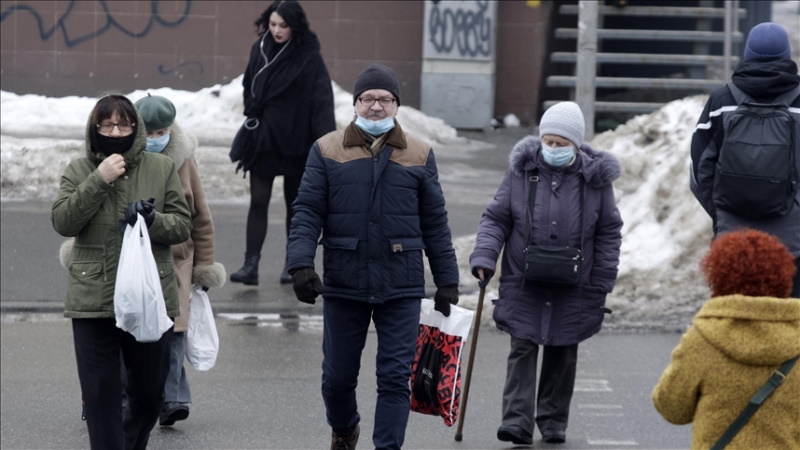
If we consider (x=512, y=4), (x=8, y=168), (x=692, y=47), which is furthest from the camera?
(x=692, y=47)

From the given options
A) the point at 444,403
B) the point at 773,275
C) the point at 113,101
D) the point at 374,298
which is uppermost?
the point at 113,101

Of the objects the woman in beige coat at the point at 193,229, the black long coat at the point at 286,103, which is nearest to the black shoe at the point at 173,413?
the woman in beige coat at the point at 193,229

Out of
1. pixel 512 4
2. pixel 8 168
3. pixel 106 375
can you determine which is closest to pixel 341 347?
pixel 106 375

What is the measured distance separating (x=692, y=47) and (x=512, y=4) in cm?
284

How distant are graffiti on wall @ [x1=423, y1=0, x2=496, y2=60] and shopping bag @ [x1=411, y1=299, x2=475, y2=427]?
35.3 feet

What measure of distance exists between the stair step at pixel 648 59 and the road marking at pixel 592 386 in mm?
9234

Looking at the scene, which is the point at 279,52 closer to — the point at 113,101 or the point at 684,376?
the point at 113,101

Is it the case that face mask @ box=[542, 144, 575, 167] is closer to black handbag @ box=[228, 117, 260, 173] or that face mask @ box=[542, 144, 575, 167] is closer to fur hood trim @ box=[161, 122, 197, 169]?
fur hood trim @ box=[161, 122, 197, 169]

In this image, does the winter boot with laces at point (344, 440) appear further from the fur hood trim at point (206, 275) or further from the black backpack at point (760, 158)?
the black backpack at point (760, 158)

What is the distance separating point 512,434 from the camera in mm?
6070

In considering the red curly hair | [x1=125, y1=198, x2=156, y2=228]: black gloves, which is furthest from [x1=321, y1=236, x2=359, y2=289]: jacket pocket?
the red curly hair

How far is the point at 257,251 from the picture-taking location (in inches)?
363

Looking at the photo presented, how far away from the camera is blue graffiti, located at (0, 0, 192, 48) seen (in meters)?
16.5

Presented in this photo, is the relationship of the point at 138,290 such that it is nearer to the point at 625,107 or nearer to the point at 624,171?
the point at 624,171
